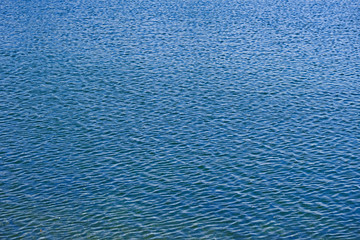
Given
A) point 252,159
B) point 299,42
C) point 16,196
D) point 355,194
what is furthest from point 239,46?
point 16,196

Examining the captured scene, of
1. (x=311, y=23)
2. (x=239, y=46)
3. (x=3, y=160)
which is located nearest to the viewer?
(x=3, y=160)

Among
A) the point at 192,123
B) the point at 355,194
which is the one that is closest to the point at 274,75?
the point at 192,123

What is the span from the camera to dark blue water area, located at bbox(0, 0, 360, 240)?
1083 inches

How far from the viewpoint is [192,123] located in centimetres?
4041

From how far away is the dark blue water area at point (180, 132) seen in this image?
27500 millimetres

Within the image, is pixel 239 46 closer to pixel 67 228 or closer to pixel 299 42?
pixel 299 42

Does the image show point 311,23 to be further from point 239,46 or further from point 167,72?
point 167,72

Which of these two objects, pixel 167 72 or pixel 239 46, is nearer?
pixel 167 72

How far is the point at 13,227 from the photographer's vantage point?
2612 centimetres

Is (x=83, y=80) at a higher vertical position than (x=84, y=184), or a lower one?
higher

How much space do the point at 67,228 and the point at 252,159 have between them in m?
14.4

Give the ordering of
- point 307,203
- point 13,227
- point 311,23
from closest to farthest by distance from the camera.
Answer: point 13,227, point 307,203, point 311,23

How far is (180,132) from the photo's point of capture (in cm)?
3878

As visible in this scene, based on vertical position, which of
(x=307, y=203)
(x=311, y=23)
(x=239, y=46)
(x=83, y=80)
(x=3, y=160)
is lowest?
(x=307, y=203)
